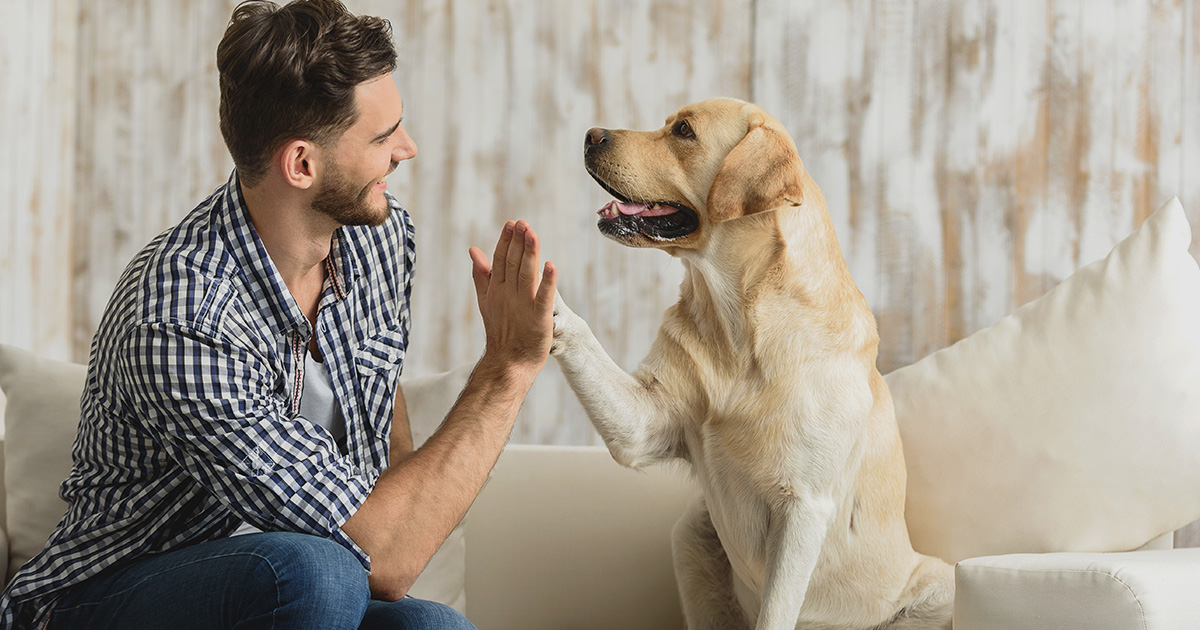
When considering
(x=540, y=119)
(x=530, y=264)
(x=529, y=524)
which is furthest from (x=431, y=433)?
(x=540, y=119)

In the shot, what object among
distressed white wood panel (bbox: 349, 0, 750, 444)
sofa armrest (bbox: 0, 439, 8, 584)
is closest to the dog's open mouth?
distressed white wood panel (bbox: 349, 0, 750, 444)

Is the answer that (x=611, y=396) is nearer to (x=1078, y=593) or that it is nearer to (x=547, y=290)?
(x=547, y=290)

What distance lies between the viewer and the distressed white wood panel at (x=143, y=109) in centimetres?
225

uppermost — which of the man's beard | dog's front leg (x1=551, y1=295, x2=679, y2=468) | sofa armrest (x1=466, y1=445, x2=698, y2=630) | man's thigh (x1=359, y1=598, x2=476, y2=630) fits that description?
the man's beard

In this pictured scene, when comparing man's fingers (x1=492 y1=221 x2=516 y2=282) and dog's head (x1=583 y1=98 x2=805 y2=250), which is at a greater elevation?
dog's head (x1=583 y1=98 x2=805 y2=250)

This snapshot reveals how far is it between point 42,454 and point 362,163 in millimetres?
910

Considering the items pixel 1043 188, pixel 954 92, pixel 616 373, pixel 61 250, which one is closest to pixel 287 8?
pixel 616 373

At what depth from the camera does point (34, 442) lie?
5.26 feet

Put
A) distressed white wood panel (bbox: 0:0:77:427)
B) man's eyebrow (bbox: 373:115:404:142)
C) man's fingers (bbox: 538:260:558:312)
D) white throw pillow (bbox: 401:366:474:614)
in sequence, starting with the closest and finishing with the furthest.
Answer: man's fingers (bbox: 538:260:558:312) → man's eyebrow (bbox: 373:115:404:142) → white throw pillow (bbox: 401:366:474:614) → distressed white wood panel (bbox: 0:0:77:427)

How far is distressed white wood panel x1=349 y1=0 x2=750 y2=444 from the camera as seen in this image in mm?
2207

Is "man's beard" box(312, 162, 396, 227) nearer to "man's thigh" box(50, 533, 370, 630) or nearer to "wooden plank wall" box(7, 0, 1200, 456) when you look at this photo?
"man's thigh" box(50, 533, 370, 630)

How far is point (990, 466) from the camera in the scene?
1543 mm

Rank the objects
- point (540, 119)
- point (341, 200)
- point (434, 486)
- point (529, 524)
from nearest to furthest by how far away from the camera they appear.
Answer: point (434, 486) < point (341, 200) < point (529, 524) < point (540, 119)

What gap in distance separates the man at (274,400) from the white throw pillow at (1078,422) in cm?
86
